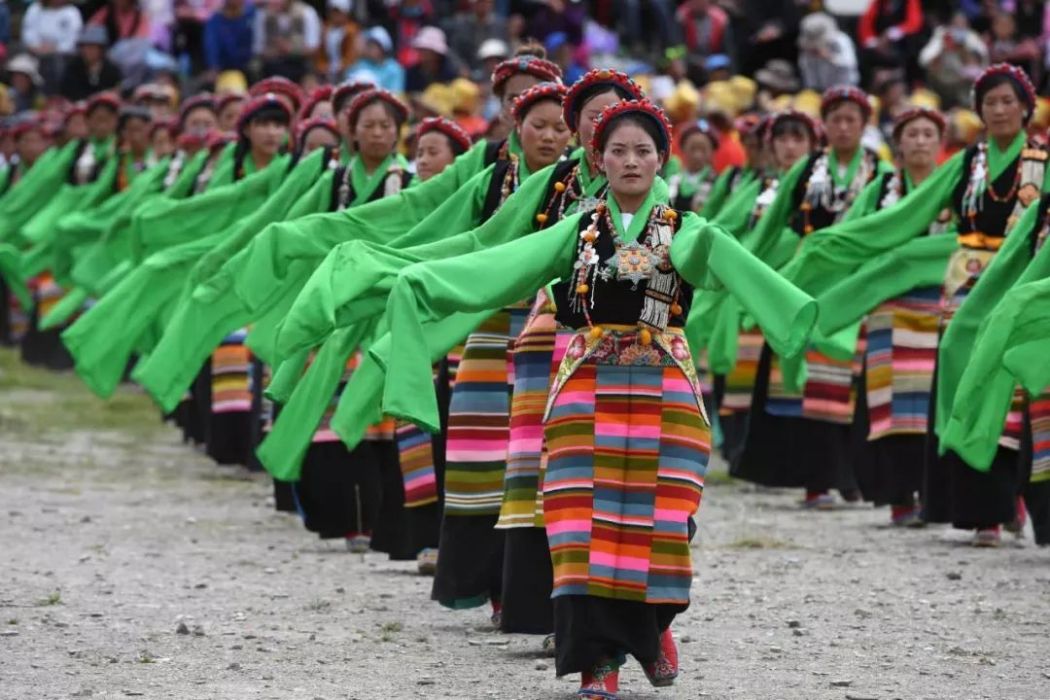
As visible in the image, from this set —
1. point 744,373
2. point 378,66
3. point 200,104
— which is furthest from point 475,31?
point 744,373

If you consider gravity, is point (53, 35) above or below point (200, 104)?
above

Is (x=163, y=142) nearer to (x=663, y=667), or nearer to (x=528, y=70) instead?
(x=528, y=70)

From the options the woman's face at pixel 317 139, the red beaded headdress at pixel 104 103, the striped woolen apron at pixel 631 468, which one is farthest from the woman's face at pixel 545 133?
the red beaded headdress at pixel 104 103

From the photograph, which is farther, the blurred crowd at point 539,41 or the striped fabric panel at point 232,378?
the blurred crowd at point 539,41

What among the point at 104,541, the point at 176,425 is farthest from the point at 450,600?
the point at 176,425

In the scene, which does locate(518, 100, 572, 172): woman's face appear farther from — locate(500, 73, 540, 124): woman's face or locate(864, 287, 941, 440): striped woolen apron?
locate(864, 287, 941, 440): striped woolen apron

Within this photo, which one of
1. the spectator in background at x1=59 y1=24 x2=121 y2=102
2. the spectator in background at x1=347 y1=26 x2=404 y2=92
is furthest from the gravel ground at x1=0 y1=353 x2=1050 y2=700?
the spectator in background at x1=59 y1=24 x2=121 y2=102

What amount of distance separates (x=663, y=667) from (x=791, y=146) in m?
6.57

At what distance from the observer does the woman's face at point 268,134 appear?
42.0 feet

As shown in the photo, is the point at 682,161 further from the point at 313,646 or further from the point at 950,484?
the point at 313,646

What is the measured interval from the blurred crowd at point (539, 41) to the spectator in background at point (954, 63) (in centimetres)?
2

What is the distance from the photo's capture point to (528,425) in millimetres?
7605

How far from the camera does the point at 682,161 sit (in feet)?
56.1

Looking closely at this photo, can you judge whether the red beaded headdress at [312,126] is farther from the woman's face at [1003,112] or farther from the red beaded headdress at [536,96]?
the red beaded headdress at [536,96]
